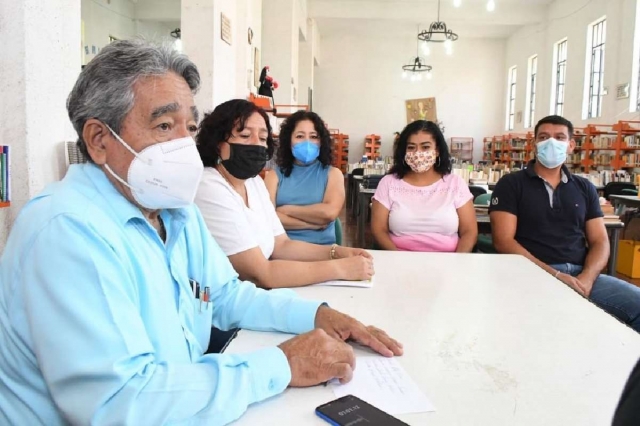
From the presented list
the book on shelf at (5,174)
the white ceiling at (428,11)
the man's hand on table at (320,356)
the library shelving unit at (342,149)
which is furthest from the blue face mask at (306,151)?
the library shelving unit at (342,149)

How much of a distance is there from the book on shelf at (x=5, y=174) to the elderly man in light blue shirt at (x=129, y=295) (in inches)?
35.7

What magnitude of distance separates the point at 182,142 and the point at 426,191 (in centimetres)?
187

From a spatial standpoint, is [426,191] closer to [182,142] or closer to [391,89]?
[182,142]

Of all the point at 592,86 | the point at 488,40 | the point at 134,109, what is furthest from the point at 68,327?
the point at 488,40

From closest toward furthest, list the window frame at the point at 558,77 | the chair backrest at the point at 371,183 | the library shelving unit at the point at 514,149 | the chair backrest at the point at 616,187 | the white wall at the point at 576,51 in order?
the chair backrest at the point at 371,183 < the chair backrest at the point at 616,187 < the white wall at the point at 576,51 < the window frame at the point at 558,77 < the library shelving unit at the point at 514,149

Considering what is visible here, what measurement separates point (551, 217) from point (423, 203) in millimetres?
681

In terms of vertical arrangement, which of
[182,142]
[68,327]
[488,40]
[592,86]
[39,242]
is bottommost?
[68,327]

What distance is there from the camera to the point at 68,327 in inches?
32.3

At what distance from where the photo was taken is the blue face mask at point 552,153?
109 inches

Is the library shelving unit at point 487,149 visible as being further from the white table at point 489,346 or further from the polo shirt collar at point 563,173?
the white table at point 489,346

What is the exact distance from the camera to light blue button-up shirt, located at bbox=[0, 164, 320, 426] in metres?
0.82

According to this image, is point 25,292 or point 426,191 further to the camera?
point 426,191

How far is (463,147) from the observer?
56.8 ft

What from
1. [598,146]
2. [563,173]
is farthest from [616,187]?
[563,173]
